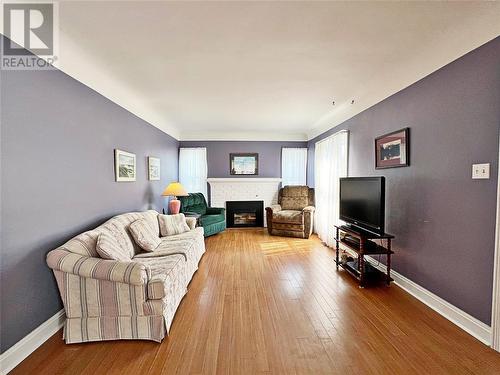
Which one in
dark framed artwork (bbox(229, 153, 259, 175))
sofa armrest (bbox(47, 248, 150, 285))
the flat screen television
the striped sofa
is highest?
dark framed artwork (bbox(229, 153, 259, 175))

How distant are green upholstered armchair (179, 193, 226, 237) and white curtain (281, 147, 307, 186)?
204cm

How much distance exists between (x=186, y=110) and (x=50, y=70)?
2.46 metres

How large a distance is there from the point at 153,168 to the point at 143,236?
195 cm

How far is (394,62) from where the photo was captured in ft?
8.68

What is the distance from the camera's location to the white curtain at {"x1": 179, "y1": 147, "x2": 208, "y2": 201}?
640 cm

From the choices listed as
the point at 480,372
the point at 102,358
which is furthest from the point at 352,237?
the point at 102,358

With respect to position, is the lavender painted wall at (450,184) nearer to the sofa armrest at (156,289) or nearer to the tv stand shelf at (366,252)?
the tv stand shelf at (366,252)

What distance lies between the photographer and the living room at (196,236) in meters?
1.76

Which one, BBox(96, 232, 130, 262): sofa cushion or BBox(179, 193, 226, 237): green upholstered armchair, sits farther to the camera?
BBox(179, 193, 226, 237): green upholstered armchair

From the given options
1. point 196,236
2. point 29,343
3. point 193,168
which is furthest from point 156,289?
point 193,168

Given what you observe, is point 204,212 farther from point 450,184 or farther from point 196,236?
point 450,184

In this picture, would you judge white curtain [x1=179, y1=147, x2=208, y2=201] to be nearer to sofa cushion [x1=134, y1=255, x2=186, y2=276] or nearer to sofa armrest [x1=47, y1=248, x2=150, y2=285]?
A: sofa cushion [x1=134, y1=255, x2=186, y2=276]

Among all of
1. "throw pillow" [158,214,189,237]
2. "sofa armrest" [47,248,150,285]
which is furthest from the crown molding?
"sofa armrest" [47,248,150,285]

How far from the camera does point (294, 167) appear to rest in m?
6.55
